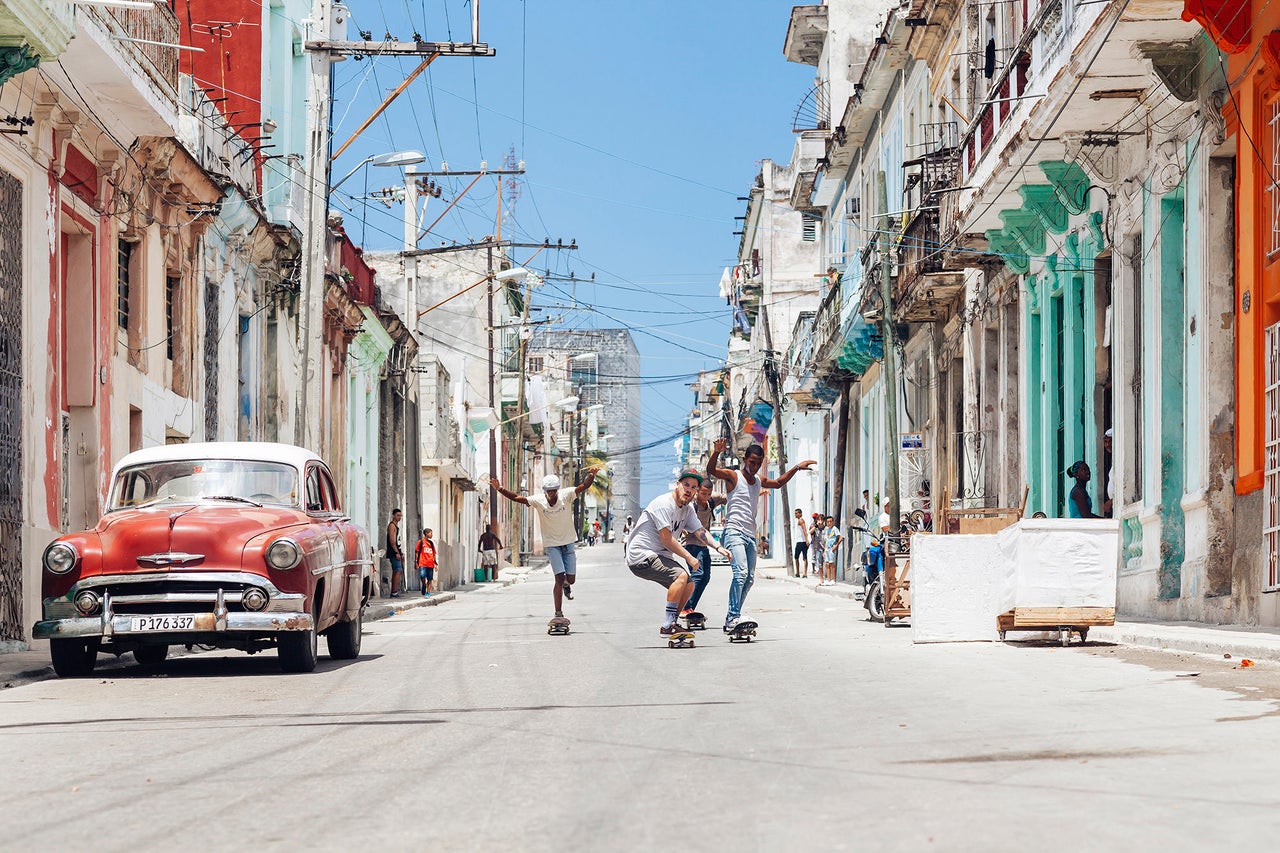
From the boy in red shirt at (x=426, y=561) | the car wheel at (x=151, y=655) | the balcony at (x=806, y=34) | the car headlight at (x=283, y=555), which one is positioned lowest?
the boy in red shirt at (x=426, y=561)

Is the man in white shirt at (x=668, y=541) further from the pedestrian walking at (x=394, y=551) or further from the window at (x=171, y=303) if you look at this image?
the pedestrian walking at (x=394, y=551)

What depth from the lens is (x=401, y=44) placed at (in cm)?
2788

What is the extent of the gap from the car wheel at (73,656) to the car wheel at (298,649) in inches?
55.5

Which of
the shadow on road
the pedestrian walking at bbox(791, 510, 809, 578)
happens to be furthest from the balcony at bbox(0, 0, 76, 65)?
the pedestrian walking at bbox(791, 510, 809, 578)

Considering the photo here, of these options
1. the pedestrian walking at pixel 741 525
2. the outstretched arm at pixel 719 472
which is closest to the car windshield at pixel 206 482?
the outstretched arm at pixel 719 472

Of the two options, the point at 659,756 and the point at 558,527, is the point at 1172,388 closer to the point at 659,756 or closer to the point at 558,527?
the point at 558,527

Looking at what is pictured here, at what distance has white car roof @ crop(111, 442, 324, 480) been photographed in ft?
48.7

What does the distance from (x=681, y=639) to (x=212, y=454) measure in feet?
13.9

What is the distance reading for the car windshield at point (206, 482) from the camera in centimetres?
1458

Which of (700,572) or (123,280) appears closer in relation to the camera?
(700,572)

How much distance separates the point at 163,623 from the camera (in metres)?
12.8

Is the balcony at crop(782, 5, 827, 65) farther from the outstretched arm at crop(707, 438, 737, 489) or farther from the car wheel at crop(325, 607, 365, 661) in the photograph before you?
the car wheel at crop(325, 607, 365, 661)

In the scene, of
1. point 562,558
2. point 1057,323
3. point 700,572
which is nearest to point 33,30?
point 562,558

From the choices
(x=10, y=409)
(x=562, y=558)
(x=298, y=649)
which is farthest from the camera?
(x=562, y=558)
